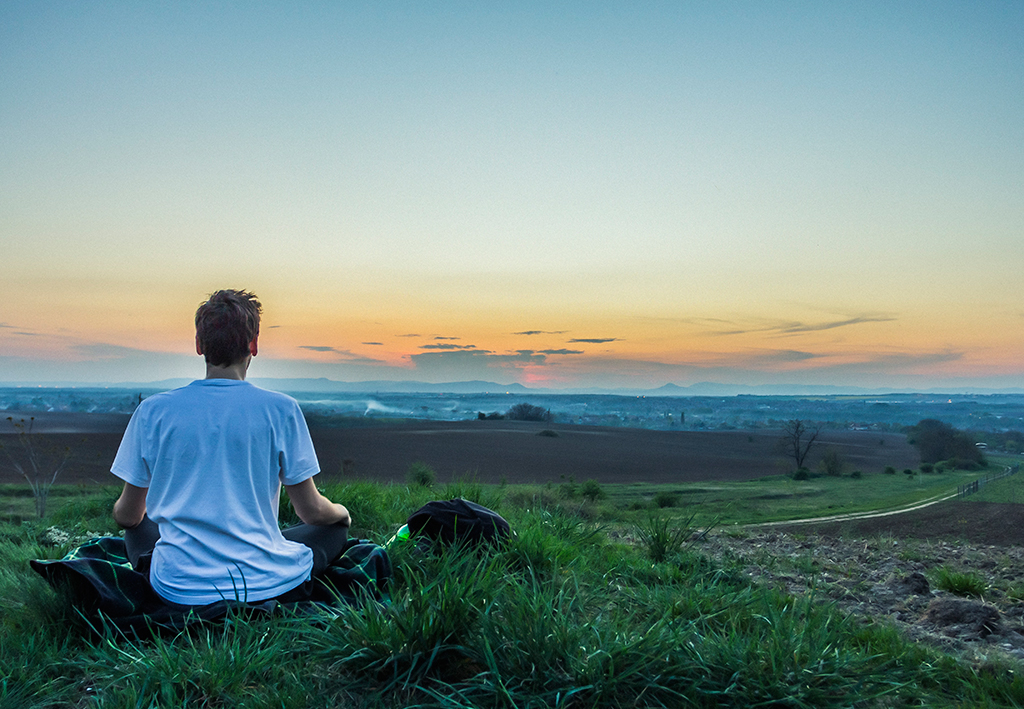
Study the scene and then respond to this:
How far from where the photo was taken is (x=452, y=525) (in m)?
4.20

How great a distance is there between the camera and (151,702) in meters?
2.41

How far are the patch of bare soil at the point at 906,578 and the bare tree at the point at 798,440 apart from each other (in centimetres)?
3085

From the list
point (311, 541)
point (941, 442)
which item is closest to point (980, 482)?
point (941, 442)

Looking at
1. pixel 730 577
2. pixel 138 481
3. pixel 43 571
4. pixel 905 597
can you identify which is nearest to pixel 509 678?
pixel 138 481

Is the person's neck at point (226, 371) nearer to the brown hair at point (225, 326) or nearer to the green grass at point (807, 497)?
the brown hair at point (225, 326)

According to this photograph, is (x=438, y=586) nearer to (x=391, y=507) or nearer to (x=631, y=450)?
(x=391, y=507)

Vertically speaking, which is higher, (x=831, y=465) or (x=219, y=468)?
(x=219, y=468)

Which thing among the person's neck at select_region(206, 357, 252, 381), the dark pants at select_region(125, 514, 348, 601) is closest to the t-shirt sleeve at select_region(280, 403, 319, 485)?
the person's neck at select_region(206, 357, 252, 381)

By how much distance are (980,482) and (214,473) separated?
23660 millimetres

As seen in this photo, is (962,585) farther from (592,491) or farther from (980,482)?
(980,482)

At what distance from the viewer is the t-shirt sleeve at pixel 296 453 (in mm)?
3078

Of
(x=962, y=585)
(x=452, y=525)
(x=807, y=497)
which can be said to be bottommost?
(x=807, y=497)

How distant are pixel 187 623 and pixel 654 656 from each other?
2.15 m

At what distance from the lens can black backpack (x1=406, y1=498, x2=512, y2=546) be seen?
417cm
